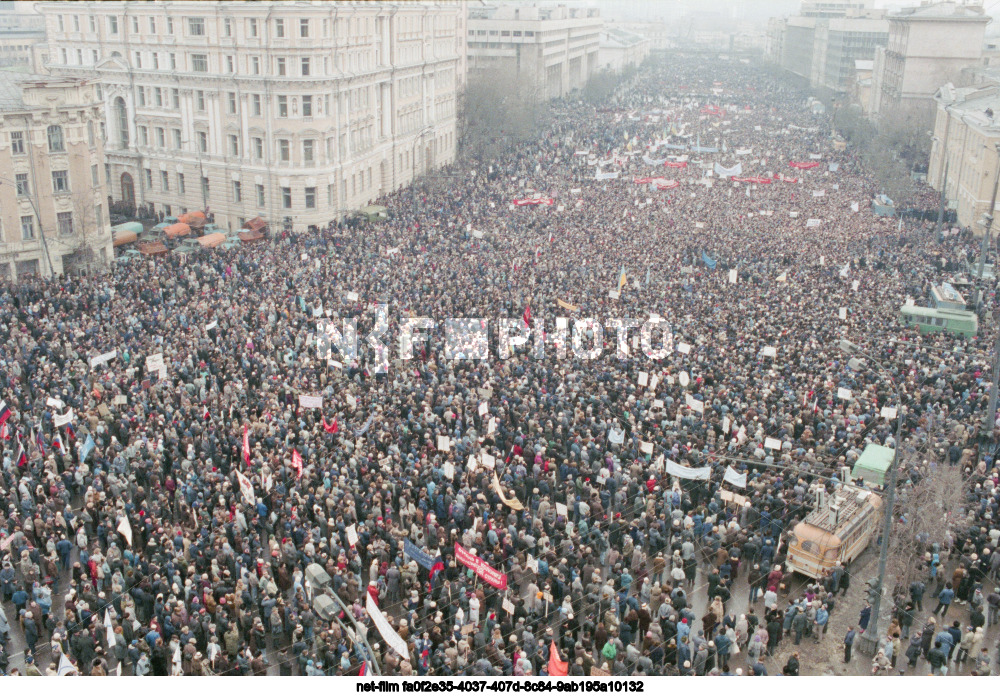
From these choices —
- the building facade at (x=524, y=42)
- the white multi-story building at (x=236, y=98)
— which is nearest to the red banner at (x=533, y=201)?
the white multi-story building at (x=236, y=98)

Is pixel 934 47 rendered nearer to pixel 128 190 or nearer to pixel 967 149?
pixel 967 149

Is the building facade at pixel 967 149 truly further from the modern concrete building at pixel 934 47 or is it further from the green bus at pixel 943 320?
the green bus at pixel 943 320

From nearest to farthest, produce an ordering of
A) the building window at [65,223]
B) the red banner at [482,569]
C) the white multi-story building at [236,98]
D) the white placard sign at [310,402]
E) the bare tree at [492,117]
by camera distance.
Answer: the red banner at [482,569] → the white placard sign at [310,402] → the building window at [65,223] → the white multi-story building at [236,98] → the bare tree at [492,117]

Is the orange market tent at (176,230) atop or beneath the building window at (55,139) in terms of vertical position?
beneath

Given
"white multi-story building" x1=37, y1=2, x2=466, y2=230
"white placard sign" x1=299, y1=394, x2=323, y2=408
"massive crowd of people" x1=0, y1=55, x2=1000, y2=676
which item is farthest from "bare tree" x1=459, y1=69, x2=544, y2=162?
"white placard sign" x1=299, y1=394, x2=323, y2=408

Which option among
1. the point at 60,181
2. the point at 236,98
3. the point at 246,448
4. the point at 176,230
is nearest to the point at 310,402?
the point at 246,448

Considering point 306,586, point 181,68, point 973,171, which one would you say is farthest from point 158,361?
point 973,171
